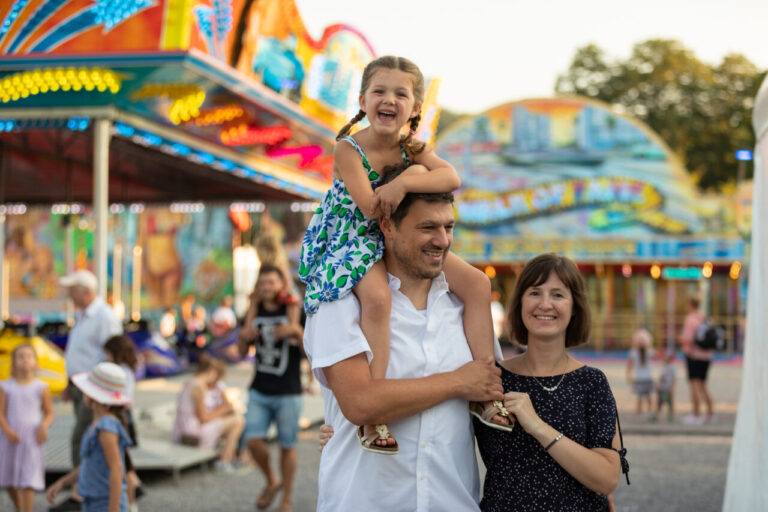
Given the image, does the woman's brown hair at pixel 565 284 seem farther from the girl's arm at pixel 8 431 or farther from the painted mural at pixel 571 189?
the painted mural at pixel 571 189

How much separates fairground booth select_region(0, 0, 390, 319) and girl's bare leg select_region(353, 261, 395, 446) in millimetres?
6609

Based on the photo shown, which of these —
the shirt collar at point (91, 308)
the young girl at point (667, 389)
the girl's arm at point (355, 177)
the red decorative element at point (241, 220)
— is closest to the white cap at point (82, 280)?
the shirt collar at point (91, 308)

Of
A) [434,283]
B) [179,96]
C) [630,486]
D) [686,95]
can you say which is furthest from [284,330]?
[686,95]

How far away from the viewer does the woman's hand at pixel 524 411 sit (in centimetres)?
264

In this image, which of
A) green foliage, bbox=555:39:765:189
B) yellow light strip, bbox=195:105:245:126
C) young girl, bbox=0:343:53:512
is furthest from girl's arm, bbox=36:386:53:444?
green foliage, bbox=555:39:765:189

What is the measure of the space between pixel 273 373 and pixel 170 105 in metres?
5.31

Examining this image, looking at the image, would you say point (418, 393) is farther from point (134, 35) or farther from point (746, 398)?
point (134, 35)

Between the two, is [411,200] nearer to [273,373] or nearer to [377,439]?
[377,439]

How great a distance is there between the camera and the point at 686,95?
44.3 metres

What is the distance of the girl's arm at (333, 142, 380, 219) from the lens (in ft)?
9.09

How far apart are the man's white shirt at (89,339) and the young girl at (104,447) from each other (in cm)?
183

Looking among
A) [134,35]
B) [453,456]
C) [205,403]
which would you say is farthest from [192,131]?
[453,456]

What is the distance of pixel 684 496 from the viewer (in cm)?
741

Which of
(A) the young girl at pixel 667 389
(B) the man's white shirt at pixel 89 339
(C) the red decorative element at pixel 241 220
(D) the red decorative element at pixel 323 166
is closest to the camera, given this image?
(B) the man's white shirt at pixel 89 339
